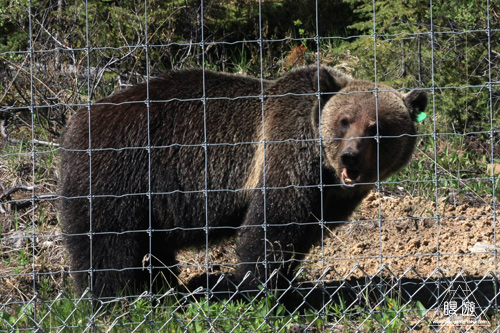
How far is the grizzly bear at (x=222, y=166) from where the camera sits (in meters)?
4.87

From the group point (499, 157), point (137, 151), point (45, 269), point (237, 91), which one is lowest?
point (45, 269)

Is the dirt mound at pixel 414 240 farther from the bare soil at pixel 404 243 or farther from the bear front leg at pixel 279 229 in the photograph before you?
the bear front leg at pixel 279 229

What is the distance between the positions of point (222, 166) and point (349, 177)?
3.07 ft

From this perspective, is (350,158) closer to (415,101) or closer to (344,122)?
(344,122)

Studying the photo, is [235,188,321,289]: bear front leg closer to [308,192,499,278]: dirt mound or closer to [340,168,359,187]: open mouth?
[340,168,359,187]: open mouth

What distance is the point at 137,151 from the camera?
5.00 metres

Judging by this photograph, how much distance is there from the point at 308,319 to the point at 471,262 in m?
1.48

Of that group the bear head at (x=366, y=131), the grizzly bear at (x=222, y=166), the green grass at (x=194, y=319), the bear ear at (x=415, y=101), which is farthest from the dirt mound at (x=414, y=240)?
the green grass at (x=194, y=319)

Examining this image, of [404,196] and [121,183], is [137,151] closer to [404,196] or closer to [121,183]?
[121,183]

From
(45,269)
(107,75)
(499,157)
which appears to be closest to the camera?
(45,269)

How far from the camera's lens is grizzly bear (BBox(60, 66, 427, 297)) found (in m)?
4.87

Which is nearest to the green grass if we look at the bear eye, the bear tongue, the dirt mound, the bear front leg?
the bear front leg

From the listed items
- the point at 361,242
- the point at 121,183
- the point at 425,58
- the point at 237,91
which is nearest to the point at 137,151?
the point at 121,183

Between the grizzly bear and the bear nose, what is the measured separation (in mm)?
22
